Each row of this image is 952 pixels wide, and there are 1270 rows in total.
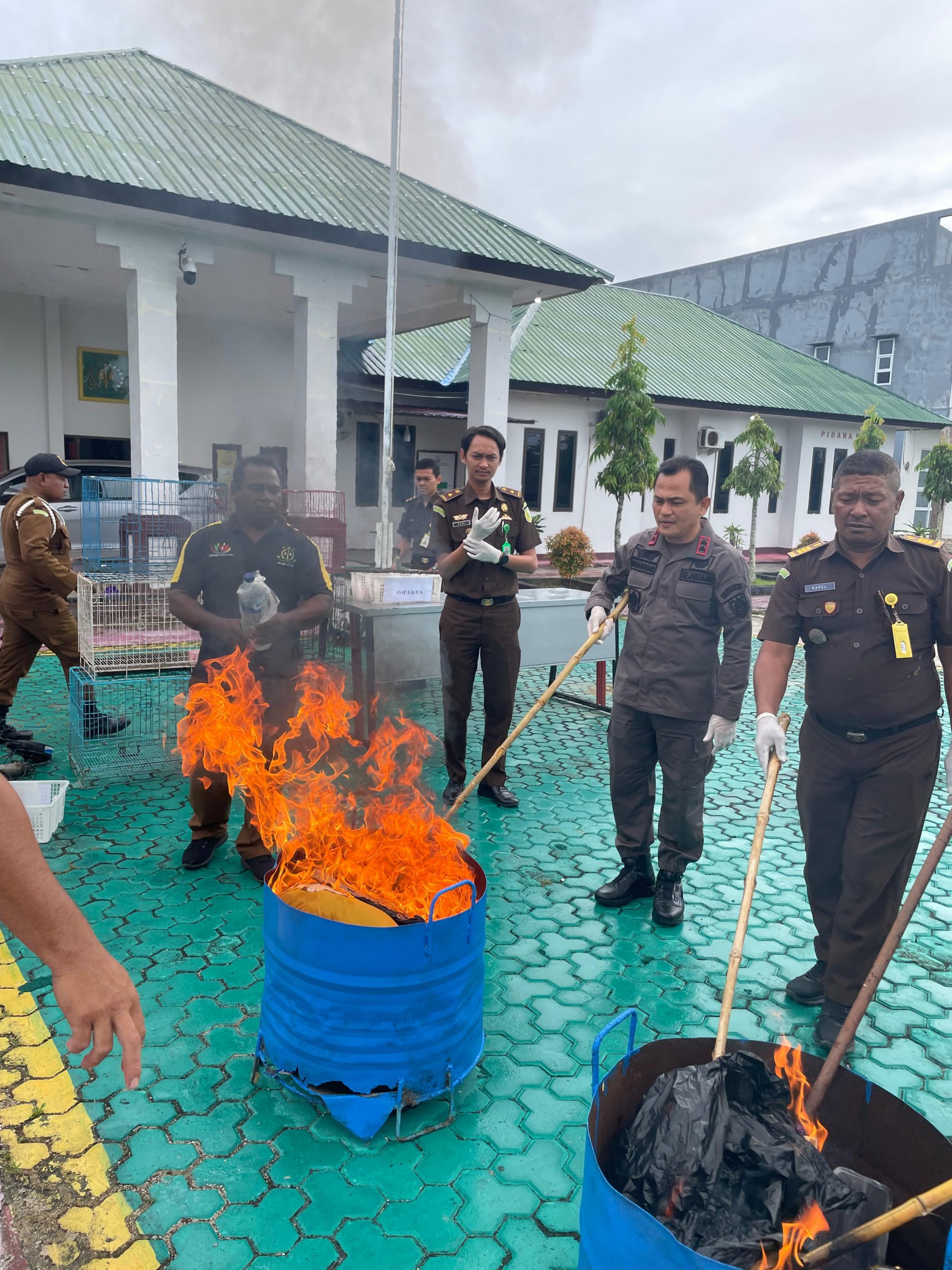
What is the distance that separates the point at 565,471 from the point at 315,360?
10103mm

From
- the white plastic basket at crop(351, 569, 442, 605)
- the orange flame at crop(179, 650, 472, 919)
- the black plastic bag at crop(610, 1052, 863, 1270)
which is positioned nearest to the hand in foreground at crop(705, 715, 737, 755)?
the orange flame at crop(179, 650, 472, 919)

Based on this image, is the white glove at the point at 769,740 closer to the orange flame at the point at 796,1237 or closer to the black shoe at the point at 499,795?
the orange flame at the point at 796,1237

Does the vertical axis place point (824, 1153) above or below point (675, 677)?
below

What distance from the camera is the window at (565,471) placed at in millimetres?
19500

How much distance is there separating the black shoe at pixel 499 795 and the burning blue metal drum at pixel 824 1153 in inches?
136

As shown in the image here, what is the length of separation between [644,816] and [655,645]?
95cm

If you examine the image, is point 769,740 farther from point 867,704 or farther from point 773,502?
point 773,502

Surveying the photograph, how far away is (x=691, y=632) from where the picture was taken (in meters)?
4.03

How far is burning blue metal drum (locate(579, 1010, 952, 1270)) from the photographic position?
152 centimetres

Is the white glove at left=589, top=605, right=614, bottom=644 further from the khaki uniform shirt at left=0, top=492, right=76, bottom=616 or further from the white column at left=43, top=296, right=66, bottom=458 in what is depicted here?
the white column at left=43, top=296, right=66, bottom=458

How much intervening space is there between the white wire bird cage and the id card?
4797 millimetres

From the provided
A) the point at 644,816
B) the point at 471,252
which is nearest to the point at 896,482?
the point at 644,816

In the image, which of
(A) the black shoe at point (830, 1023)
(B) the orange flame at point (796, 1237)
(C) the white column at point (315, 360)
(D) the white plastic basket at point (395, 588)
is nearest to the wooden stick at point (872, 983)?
(B) the orange flame at point (796, 1237)

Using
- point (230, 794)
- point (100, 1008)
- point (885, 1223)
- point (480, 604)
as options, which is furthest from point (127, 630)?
Result: point (885, 1223)
